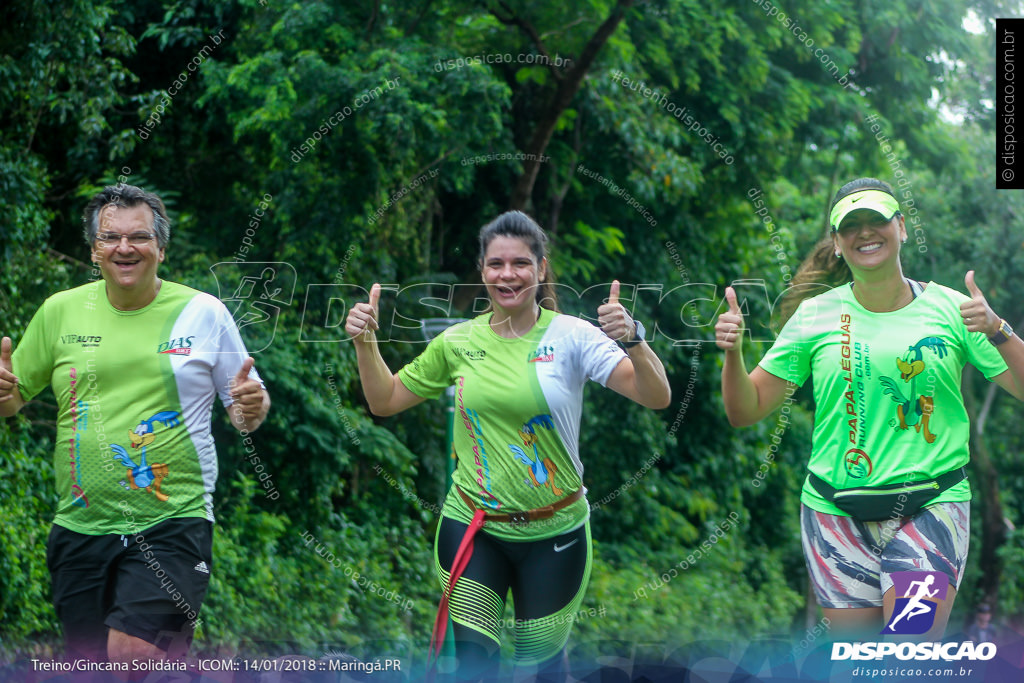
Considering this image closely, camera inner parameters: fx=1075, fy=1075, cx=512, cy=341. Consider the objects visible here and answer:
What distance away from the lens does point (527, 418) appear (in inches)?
130

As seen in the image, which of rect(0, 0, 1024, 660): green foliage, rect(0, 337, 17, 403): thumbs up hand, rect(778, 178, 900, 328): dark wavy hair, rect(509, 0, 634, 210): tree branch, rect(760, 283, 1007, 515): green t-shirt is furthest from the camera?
rect(509, 0, 634, 210): tree branch

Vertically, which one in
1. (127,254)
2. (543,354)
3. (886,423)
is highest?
(127,254)

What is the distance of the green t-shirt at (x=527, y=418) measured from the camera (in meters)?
3.31

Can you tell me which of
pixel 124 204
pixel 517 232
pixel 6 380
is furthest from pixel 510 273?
pixel 6 380

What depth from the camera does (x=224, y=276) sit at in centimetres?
654

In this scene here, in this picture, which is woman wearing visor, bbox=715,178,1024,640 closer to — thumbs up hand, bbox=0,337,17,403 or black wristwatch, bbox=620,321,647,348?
black wristwatch, bbox=620,321,647,348

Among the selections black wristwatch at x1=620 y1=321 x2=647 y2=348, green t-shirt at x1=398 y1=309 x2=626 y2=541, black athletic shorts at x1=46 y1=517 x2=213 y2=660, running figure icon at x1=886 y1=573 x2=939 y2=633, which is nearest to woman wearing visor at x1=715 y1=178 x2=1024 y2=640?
running figure icon at x1=886 y1=573 x2=939 y2=633

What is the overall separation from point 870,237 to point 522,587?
153 centimetres

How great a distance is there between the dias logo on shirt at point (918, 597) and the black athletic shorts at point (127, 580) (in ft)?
6.93

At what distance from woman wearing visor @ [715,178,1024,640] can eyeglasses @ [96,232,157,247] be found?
71.3 inches

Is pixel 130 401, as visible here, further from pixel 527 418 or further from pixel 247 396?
pixel 527 418

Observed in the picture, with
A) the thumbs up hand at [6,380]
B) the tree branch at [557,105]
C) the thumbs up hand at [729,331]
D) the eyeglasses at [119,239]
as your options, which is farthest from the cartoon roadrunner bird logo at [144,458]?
the tree branch at [557,105]

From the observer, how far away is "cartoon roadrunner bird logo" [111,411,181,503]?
3299 mm

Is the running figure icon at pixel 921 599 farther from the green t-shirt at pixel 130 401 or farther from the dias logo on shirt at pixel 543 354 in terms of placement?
the green t-shirt at pixel 130 401
